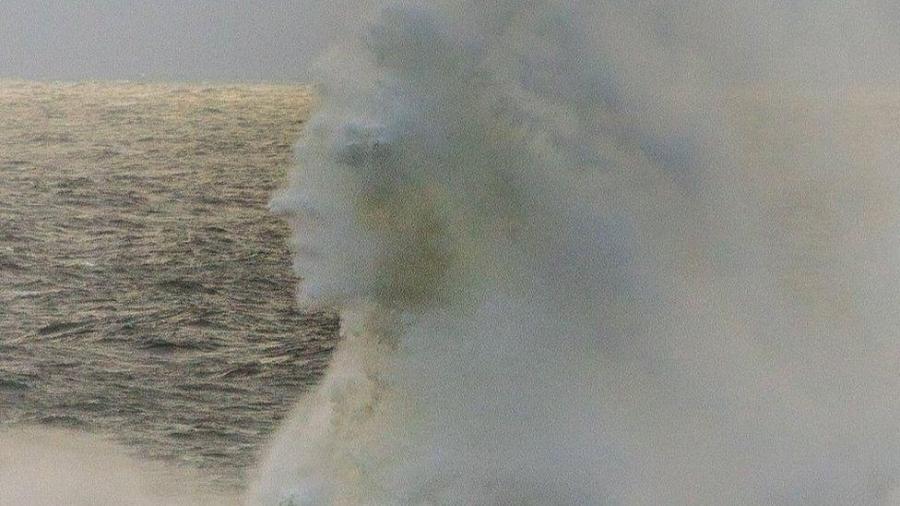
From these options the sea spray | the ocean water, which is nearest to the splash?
the ocean water

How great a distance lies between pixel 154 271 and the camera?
6059mm

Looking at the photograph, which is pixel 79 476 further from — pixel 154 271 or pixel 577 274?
pixel 577 274

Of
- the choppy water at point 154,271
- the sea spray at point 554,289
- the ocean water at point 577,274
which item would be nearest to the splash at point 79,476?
the ocean water at point 577,274

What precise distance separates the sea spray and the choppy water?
47.1 inches

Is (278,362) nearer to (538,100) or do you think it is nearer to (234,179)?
(234,179)

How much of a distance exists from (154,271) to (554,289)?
3351 millimetres

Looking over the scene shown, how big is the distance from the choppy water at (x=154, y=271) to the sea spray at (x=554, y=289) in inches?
47.1

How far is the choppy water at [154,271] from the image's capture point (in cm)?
519

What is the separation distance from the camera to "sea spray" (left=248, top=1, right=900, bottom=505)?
11.5 feet

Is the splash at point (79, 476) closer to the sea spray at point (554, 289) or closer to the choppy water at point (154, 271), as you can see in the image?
the choppy water at point (154, 271)

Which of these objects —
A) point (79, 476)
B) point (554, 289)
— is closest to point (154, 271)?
point (79, 476)

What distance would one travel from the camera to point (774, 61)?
4512mm

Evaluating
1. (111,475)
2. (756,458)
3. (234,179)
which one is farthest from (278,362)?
(756,458)

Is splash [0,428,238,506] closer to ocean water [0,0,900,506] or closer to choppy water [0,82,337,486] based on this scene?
ocean water [0,0,900,506]
